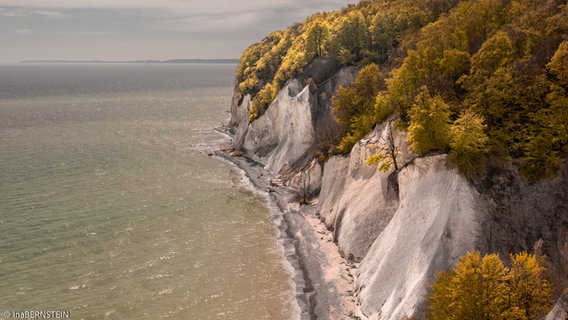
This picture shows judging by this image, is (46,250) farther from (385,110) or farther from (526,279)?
(526,279)

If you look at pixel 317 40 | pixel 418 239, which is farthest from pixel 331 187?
pixel 317 40

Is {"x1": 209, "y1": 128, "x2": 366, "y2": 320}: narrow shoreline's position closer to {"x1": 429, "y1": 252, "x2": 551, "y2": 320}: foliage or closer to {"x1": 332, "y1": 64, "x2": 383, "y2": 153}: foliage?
{"x1": 332, "y1": 64, "x2": 383, "y2": 153}: foliage

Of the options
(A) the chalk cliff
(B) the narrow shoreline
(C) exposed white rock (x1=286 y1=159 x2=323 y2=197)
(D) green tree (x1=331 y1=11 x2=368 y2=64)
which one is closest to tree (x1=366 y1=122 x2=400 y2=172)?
(A) the chalk cliff

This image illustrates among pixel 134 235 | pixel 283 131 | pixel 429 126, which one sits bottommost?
pixel 134 235

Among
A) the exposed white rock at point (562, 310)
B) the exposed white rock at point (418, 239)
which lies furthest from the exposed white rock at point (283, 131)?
the exposed white rock at point (562, 310)

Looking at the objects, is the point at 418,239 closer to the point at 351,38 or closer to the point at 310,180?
the point at 310,180

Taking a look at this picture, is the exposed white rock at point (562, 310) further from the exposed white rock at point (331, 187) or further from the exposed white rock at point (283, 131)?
the exposed white rock at point (283, 131)
